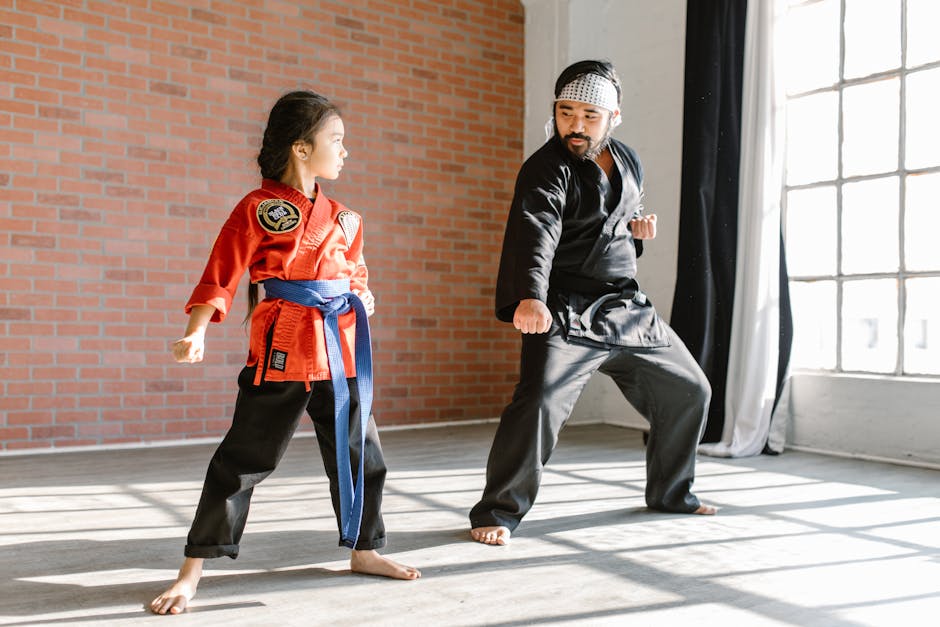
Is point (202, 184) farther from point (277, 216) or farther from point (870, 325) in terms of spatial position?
point (870, 325)

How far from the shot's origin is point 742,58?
4.25 metres

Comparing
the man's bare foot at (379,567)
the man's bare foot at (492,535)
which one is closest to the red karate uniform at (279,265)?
the man's bare foot at (379,567)

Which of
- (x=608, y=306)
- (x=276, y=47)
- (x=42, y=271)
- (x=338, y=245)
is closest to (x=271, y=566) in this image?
(x=338, y=245)

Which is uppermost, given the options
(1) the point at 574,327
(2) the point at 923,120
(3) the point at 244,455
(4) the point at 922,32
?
(4) the point at 922,32

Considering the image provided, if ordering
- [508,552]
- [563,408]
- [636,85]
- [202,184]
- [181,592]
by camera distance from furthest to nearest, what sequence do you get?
[636,85]
[202,184]
[563,408]
[508,552]
[181,592]

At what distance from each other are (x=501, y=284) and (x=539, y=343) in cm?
22

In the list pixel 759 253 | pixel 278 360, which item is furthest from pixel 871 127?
pixel 278 360

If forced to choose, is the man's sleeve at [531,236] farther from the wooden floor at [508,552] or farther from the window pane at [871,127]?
the window pane at [871,127]

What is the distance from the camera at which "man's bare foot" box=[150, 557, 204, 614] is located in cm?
178

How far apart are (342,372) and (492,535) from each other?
0.73 m

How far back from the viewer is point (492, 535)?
7.67 feet

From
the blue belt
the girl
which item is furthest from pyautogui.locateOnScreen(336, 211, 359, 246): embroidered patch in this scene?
the blue belt

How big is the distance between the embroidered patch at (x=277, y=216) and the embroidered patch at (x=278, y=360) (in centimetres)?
27

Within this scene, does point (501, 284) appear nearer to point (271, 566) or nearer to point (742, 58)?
point (271, 566)
